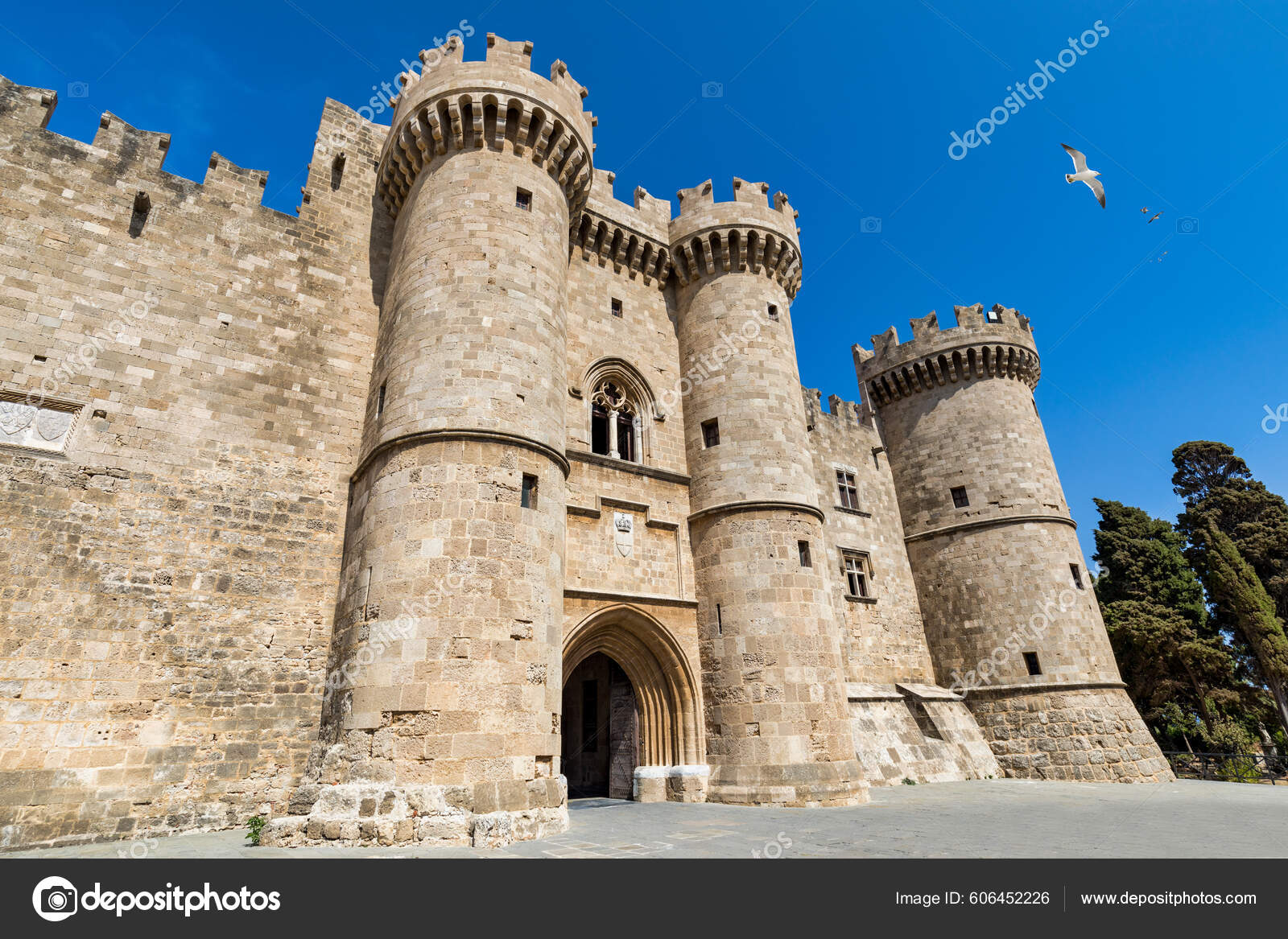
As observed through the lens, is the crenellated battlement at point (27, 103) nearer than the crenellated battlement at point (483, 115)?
Yes

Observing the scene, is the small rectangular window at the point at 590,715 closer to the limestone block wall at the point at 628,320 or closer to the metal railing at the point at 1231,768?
the limestone block wall at the point at 628,320

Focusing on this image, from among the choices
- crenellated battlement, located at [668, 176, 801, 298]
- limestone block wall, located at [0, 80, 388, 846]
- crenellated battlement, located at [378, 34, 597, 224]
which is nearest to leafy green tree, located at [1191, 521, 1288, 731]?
crenellated battlement, located at [668, 176, 801, 298]

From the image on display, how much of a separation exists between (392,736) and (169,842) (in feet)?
9.88

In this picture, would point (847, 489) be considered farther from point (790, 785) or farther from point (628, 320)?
point (790, 785)

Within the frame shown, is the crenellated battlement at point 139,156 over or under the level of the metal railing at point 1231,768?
over

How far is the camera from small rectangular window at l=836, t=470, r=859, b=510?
65.0 ft

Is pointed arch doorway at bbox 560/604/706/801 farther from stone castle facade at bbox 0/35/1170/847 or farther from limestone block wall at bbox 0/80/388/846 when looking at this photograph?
limestone block wall at bbox 0/80/388/846

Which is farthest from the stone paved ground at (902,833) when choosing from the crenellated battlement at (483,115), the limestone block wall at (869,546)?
the crenellated battlement at (483,115)

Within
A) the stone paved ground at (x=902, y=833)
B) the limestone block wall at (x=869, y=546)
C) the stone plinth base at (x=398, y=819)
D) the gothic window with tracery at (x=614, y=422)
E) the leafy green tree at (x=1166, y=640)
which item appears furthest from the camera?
the leafy green tree at (x=1166, y=640)

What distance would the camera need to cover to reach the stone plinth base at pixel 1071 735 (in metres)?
16.5

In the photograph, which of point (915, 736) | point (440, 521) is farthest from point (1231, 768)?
point (440, 521)

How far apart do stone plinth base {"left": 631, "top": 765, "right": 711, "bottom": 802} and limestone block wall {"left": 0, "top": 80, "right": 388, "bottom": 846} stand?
19.7 ft

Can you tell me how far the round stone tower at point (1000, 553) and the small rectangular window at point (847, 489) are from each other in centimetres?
231
